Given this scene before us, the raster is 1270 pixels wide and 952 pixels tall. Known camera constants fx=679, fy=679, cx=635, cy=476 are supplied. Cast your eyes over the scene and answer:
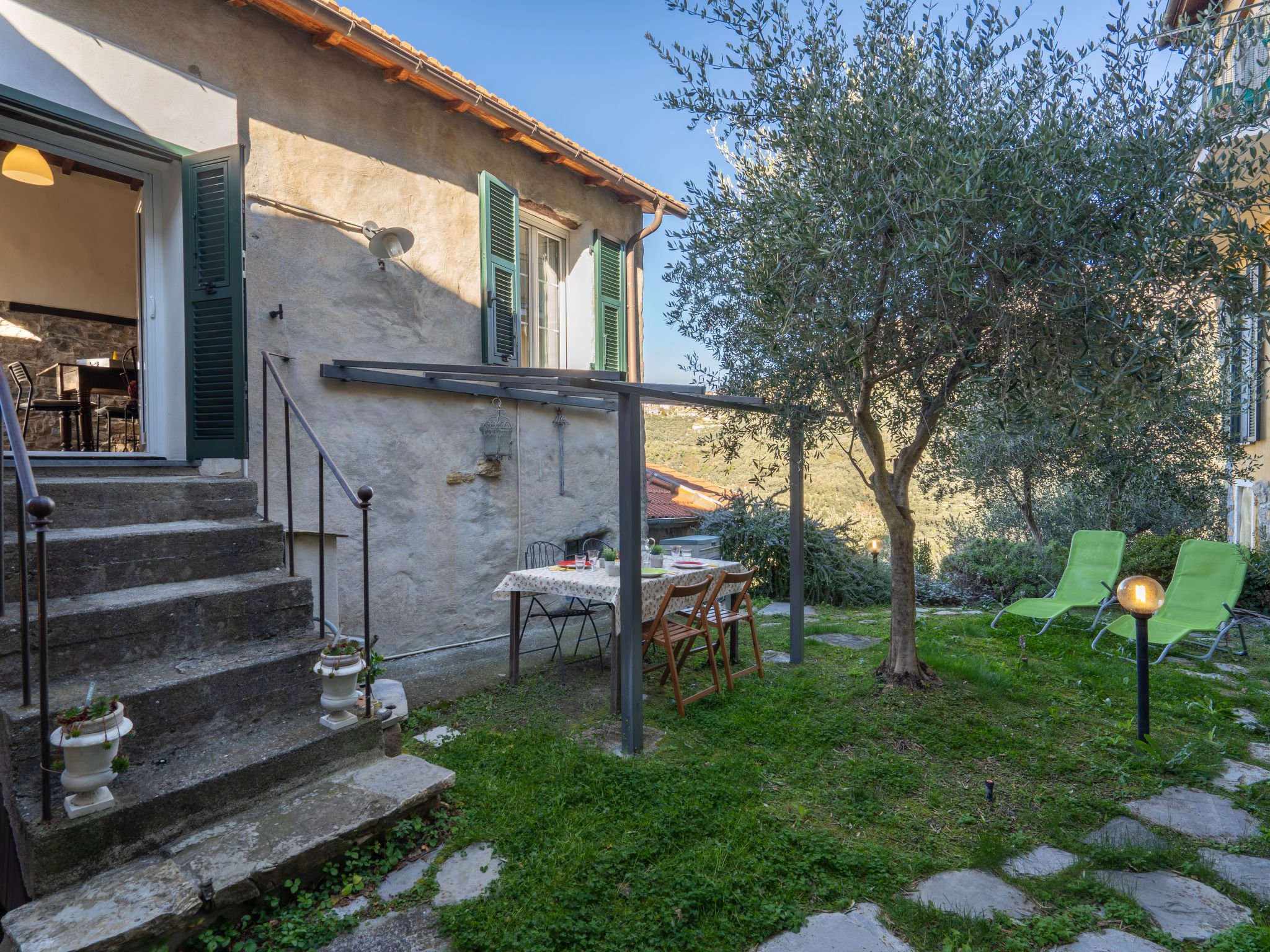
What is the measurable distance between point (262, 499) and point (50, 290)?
11.9 feet

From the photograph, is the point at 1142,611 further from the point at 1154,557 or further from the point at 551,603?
the point at 551,603

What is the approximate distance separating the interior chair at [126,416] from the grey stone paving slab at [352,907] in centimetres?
439

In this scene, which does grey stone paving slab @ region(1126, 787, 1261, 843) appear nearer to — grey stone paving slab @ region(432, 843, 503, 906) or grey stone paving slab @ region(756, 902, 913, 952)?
grey stone paving slab @ region(756, 902, 913, 952)

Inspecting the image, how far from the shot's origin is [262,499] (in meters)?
4.33

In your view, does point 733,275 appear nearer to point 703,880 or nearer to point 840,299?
point 840,299

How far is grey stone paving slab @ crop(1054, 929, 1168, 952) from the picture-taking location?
2.03 meters

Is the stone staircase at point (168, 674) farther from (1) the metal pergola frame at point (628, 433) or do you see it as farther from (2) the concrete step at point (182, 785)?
(1) the metal pergola frame at point (628, 433)

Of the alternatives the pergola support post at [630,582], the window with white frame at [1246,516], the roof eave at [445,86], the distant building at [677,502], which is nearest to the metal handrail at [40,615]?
the pergola support post at [630,582]

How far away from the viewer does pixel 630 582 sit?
145 inches

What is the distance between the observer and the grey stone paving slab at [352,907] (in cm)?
222

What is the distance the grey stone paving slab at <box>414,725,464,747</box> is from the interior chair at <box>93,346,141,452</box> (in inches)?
136

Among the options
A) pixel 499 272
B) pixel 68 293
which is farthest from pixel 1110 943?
pixel 68 293

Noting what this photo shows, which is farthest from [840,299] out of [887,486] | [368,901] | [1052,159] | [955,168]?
[368,901]

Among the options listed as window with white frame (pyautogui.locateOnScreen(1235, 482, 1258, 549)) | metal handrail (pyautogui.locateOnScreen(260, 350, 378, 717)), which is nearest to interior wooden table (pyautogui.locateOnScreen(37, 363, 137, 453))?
metal handrail (pyautogui.locateOnScreen(260, 350, 378, 717))
